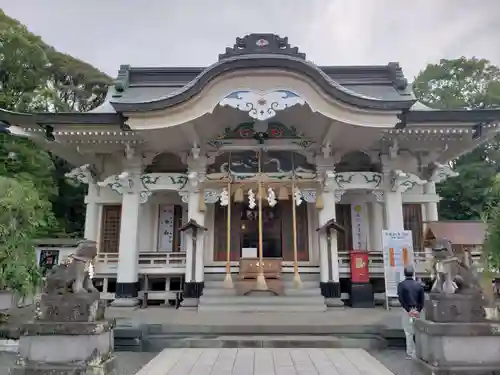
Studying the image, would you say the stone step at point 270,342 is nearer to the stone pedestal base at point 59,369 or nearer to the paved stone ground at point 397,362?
the paved stone ground at point 397,362

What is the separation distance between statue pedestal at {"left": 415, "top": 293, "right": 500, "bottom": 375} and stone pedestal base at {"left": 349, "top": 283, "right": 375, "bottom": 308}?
5512 millimetres

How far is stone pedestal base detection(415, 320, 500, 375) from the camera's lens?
450cm

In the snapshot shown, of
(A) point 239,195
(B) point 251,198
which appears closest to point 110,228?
(A) point 239,195

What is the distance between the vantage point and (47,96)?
15.3 m

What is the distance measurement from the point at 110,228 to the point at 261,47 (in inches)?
280

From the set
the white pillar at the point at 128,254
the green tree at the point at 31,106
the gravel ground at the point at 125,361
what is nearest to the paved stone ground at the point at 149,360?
the gravel ground at the point at 125,361

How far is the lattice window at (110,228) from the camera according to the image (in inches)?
458

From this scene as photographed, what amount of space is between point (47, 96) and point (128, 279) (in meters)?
9.43

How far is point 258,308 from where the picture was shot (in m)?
9.32

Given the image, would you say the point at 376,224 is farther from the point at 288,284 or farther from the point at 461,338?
the point at 461,338

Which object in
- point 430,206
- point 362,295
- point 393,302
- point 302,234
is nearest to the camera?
point 393,302

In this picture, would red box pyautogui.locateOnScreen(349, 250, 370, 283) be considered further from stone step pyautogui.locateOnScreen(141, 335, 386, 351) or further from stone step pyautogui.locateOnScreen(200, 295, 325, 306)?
stone step pyautogui.locateOnScreen(141, 335, 386, 351)

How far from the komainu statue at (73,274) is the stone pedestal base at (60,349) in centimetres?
42

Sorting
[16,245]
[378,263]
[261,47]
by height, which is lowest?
[378,263]
